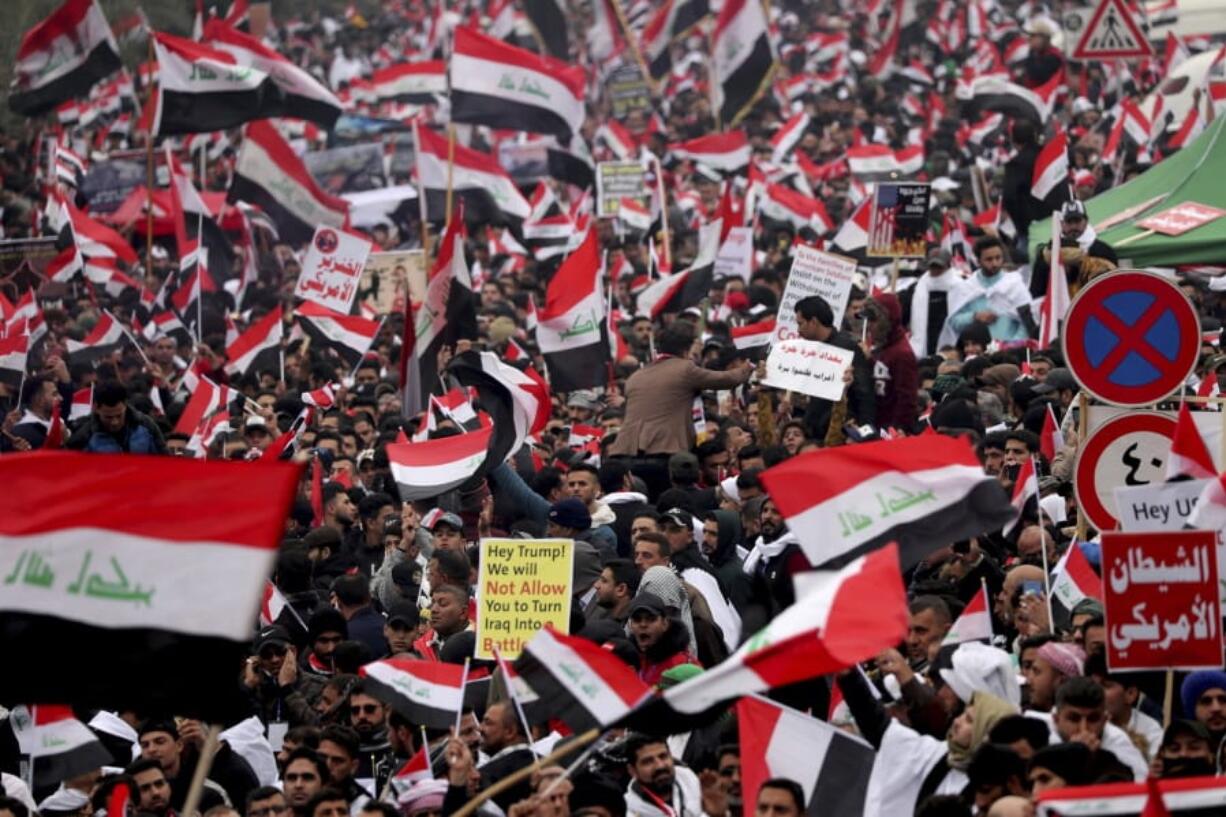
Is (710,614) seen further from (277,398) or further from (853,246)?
(853,246)

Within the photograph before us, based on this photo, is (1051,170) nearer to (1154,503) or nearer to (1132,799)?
(1154,503)

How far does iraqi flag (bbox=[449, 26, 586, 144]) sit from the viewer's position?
24.4 meters

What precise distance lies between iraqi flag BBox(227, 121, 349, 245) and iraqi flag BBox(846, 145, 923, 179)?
5769mm

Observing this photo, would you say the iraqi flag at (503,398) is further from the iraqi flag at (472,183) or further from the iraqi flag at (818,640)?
the iraqi flag at (472,183)

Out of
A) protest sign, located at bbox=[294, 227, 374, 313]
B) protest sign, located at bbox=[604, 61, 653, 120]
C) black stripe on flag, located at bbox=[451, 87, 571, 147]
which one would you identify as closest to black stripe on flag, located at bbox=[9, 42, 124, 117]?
black stripe on flag, located at bbox=[451, 87, 571, 147]

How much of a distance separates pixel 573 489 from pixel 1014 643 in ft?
12.2

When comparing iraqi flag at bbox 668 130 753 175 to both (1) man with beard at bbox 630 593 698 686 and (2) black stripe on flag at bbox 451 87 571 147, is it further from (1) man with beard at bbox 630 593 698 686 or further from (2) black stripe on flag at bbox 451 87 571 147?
(1) man with beard at bbox 630 593 698 686

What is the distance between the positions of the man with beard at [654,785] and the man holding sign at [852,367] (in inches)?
240

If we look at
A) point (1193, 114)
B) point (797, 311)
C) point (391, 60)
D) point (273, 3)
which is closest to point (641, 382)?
point (797, 311)

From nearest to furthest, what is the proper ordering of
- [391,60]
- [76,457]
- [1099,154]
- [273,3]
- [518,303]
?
1. [76,457]
2. [518,303]
3. [1099,154]
4. [391,60]
5. [273,3]

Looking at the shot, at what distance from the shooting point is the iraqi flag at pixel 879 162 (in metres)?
29.0

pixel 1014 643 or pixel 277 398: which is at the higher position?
pixel 1014 643

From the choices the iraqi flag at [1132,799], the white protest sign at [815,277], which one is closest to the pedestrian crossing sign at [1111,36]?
the white protest sign at [815,277]

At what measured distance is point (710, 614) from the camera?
41.9 feet
